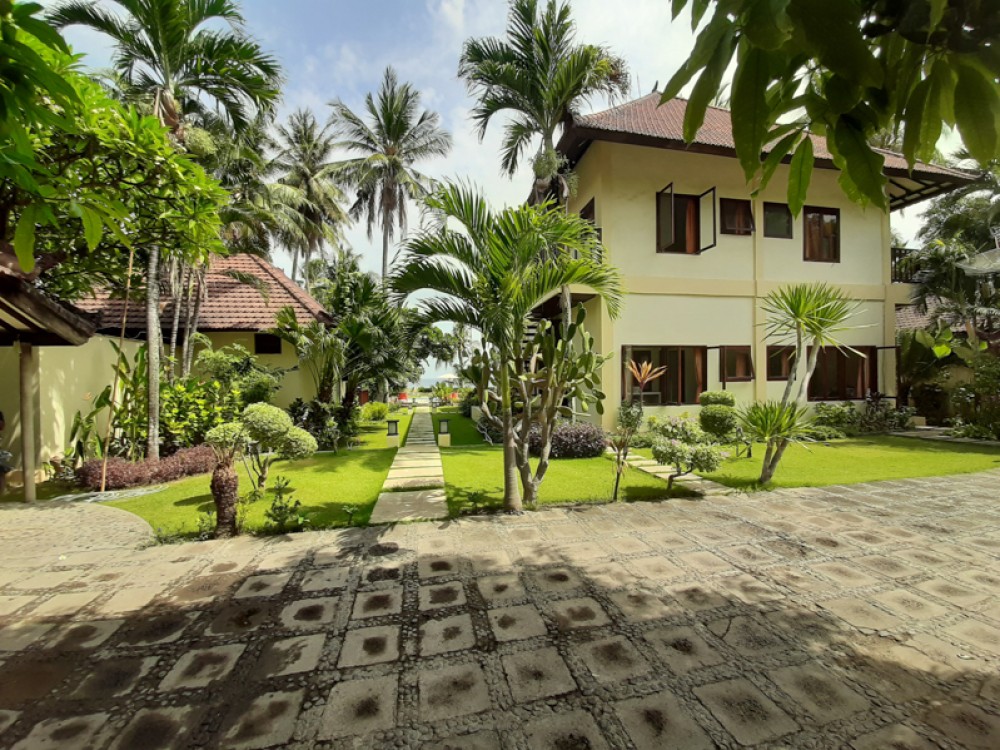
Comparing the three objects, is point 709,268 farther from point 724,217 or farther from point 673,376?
point 673,376

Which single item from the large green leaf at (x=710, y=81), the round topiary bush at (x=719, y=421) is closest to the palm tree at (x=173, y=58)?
the large green leaf at (x=710, y=81)

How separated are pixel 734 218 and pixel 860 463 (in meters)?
6.69

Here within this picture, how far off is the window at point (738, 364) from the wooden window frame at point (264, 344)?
39.8 feet

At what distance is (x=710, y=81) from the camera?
Result: 3.76ft

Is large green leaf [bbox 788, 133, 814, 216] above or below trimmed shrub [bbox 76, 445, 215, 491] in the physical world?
above

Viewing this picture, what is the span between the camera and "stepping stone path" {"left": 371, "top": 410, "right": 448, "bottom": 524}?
200 inches

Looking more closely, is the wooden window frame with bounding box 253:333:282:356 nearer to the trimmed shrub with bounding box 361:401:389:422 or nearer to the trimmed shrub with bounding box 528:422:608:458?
the trimmed shrub with bounding box 361:401:389:422

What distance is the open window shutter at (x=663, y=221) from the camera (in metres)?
10.5

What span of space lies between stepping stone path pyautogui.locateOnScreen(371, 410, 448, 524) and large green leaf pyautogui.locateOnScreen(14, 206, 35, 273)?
3.92 meters

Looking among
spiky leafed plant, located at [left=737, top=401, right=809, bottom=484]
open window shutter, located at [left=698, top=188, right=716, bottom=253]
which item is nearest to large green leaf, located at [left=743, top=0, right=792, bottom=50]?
spiky leafed plant, located at [left=737, top=401, right=809, bottom=484]

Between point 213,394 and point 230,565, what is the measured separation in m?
6.37

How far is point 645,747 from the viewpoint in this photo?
1.85 meters

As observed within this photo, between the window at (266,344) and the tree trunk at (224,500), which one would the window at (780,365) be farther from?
the window at (266,344)

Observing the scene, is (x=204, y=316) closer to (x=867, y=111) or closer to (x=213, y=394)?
(x=213, y=394)
